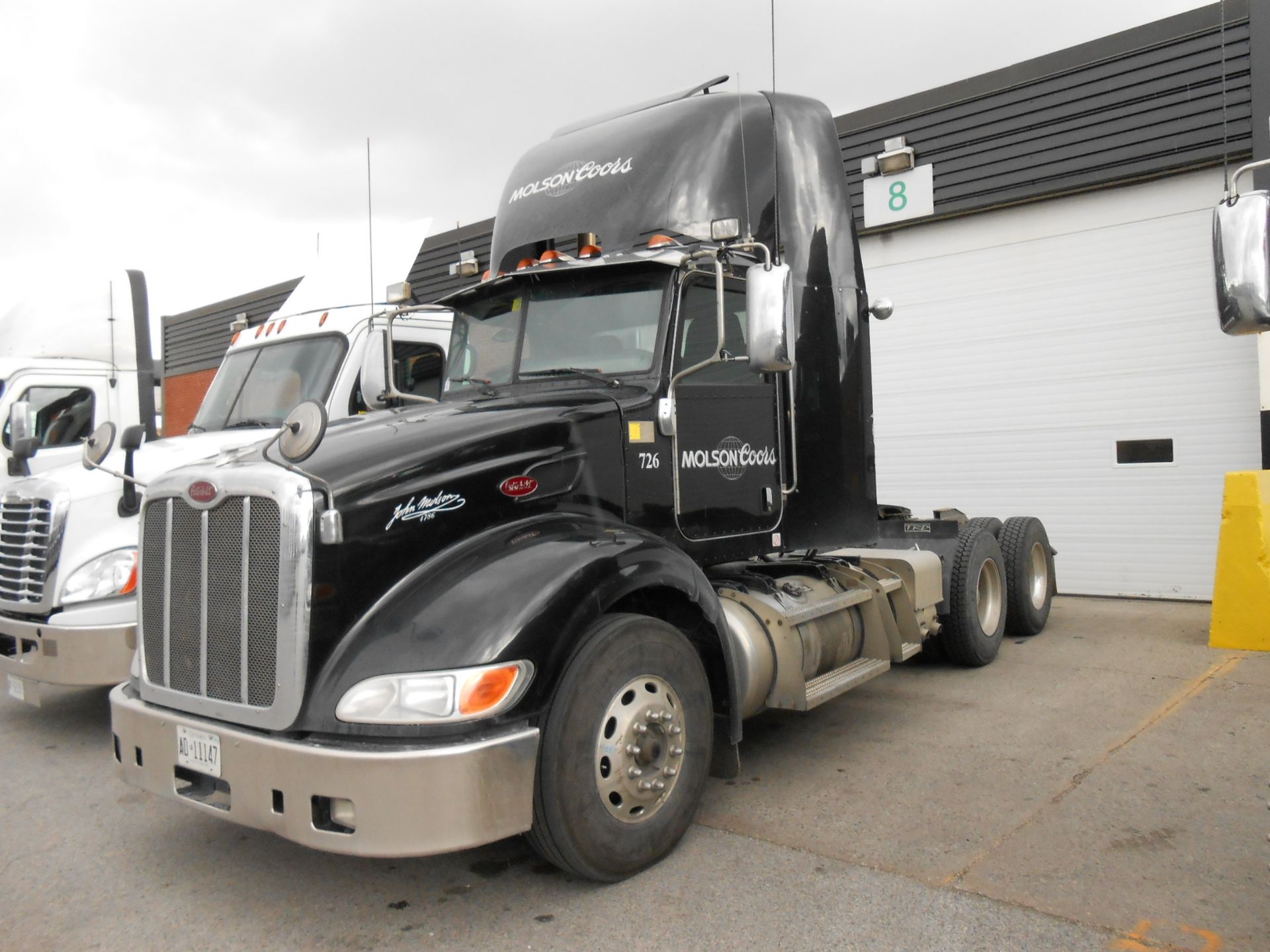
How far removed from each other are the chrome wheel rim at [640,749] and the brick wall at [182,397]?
821 inches

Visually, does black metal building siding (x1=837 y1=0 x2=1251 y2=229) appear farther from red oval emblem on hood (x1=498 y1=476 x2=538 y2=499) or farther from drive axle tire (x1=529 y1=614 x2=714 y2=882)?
drive axle tire (x1=529 y1=614 x2=714 y2=882)

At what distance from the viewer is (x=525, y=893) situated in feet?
12.5

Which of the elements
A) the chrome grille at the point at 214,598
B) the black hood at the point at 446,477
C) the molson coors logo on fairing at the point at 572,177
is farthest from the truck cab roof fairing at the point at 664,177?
the chrome grille at the point at 214,598

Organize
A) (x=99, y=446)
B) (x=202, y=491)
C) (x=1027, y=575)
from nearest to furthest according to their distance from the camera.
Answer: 1. (x=202, y=491)
2. (x=99, y=446)
3. (x=1027, y=575)

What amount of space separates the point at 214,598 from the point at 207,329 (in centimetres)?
2160

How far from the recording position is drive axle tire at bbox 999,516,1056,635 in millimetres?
8219

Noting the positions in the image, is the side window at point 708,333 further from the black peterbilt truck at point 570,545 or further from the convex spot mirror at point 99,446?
the convex spot mirror at point 99,446

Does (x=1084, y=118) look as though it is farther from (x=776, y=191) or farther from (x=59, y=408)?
(x=59, y=408)

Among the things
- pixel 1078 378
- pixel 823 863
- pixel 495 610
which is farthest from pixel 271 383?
pixel 1078 378

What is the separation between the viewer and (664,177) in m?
5.53

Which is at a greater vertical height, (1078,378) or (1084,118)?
(1084,118)

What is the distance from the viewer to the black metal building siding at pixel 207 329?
68.5 feet

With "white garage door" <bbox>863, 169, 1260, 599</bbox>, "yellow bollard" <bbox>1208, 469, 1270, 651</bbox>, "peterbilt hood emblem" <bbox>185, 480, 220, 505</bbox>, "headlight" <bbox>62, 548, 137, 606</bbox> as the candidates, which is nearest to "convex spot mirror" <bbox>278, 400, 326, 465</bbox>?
"peterbilt hood emblem" <bbox>185, 480, 220, 505</bbox>
